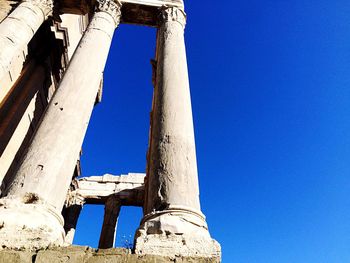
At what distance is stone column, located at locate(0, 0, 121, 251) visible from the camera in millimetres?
4391

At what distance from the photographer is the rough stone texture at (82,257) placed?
12.6 feet

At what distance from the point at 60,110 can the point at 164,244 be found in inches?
160

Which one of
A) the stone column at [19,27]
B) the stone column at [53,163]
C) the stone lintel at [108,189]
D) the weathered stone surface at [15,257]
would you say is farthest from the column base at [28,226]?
the stone lintel at [108,189]

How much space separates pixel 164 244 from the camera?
4.39 m

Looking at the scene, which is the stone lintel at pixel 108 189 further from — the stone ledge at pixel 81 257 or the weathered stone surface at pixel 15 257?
the weathered stone surface at pixel 15 257

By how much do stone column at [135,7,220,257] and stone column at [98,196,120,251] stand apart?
11.2 metres

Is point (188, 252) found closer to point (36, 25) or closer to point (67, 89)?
point (67, 89)

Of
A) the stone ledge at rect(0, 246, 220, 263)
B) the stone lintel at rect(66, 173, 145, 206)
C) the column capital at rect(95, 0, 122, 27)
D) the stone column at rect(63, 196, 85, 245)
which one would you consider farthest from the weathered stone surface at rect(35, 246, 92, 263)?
the stone column at rect(63, 196, 85, 245)

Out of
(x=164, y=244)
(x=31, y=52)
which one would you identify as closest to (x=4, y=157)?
(x=31, y=52)

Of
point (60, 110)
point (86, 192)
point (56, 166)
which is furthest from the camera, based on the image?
point (86, 192)

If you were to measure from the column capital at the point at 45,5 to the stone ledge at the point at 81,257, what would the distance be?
9.86 meters

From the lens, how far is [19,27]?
9.40 m

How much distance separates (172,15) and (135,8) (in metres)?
1.96

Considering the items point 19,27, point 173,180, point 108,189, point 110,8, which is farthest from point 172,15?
point 108,189
